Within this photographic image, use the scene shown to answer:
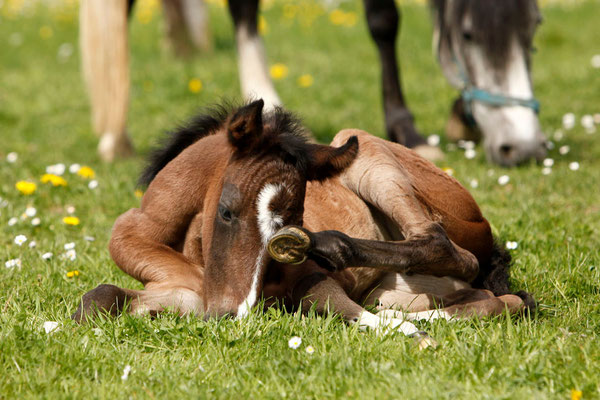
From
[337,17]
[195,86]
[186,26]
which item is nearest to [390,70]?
[195,86]

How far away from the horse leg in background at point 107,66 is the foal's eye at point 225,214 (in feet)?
12.7

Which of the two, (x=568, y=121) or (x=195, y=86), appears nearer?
(x=568, y=121)

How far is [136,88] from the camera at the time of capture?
910 centimetres

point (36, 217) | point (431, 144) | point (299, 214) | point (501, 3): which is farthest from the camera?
point (431, 144)

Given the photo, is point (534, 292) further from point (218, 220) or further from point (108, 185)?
point (108, 185)

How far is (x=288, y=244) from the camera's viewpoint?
2.69 metres

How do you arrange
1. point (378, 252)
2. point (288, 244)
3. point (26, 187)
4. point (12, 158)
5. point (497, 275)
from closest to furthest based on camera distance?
point (288, 244)
point (378, 252)
point (497, 275)
point (26, 187)
point (12, 158)

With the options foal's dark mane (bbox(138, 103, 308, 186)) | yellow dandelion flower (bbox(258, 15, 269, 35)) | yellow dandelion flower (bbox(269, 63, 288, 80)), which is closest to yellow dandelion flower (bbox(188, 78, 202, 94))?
yellow dandelion flower (bbox(269, 63, 288, 80))

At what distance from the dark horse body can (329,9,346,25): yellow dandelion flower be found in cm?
569

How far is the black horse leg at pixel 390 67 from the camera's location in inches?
256

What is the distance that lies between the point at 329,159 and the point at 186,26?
7837 mm

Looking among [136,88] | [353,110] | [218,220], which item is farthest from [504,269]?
[136,88]

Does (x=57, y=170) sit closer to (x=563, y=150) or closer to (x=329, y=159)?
(x=329, y=159)

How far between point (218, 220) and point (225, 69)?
6.83 metres
